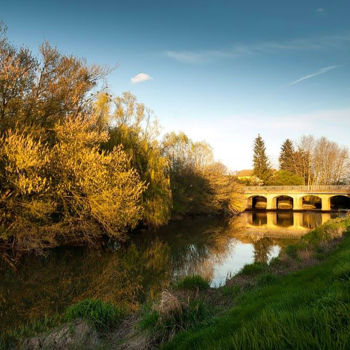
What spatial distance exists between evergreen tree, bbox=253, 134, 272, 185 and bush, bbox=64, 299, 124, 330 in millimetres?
63957

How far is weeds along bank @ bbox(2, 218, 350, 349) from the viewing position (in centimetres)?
296

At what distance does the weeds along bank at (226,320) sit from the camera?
116 inches

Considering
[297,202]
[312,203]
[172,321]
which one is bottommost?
[312,203]

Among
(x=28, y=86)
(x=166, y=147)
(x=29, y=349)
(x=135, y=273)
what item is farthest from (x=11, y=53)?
(x=166, y=147)

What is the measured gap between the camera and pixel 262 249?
66.3 feet

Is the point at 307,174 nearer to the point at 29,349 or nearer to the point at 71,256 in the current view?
the point at 71,256

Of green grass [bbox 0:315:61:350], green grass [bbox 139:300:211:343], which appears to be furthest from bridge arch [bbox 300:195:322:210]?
green grass [bbox 0:315:61:350]

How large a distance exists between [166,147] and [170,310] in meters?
30.3

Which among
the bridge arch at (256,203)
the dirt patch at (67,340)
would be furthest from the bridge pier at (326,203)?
the dirt patch at (67,340)

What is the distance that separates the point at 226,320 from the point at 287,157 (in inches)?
2889

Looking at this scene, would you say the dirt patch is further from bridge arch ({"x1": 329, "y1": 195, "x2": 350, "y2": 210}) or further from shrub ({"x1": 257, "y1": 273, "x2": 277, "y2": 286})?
bridge arch ({"x1": 329, "y1": 195, "x2": 350, "y2": 210})

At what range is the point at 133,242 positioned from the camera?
69.8ft

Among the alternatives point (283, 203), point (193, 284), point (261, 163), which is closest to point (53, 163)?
point (193, 284)

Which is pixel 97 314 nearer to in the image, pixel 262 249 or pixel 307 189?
pixel 262 249
